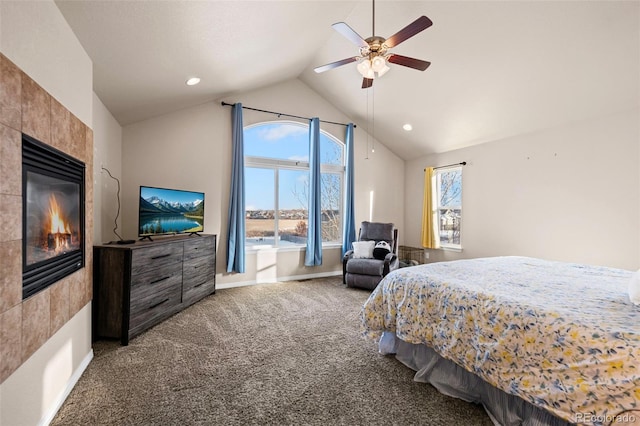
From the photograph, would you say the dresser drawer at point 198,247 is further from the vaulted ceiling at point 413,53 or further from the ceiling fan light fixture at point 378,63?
the ceiling fan light fixture at point 378,63

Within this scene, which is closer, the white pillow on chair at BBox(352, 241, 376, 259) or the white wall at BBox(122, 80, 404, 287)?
the white wall at BBox(122, 80, 404, 287)

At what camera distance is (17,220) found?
1249 mm

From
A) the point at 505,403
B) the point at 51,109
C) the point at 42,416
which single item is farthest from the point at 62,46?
the point at 505,403

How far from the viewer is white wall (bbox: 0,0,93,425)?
1229 millimetres

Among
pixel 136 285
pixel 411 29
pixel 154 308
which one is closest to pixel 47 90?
pixel 136 285

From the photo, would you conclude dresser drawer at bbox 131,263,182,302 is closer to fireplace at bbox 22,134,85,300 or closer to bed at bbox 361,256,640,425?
fireplace at bbox 22,134,85,300

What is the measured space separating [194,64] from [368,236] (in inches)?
139

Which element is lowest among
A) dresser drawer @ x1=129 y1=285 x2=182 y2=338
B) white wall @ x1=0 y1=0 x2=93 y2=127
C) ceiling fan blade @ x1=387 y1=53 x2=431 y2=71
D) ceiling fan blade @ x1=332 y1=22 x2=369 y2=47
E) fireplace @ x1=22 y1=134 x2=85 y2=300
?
dresser drawer @ x1=129 y1=285 x2=182 y2=338

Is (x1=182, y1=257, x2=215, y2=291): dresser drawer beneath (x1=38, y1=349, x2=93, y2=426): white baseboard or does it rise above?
above

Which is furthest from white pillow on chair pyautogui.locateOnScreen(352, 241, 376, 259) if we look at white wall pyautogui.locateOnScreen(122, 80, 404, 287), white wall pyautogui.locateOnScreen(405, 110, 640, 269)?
white wall pyautogui.locateOnScreen(405, 110, 640, 269)

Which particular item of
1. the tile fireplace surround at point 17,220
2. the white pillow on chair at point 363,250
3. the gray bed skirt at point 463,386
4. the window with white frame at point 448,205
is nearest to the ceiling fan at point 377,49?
the tile fireplace surround at point 17,220

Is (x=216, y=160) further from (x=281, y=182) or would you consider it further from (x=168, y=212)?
(x=168, y=212)

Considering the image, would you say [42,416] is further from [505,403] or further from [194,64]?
[194,64]

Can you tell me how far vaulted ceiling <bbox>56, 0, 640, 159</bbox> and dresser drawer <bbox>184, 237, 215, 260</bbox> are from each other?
1.72 meters
